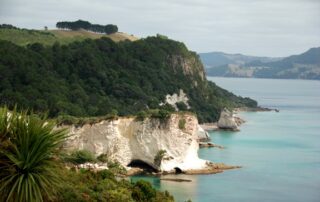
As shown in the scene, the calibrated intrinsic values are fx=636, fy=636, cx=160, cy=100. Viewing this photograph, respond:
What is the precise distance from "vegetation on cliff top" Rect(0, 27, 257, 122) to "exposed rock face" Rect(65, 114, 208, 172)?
12.0 meters

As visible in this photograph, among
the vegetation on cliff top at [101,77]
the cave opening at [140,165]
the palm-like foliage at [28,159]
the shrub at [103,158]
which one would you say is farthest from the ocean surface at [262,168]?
the palm-like foliage at [28,159]

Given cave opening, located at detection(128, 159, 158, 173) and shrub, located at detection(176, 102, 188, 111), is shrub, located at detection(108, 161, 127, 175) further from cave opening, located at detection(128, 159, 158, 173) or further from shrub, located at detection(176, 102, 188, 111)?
shrub, located at detection(176, 102, 188, 111)

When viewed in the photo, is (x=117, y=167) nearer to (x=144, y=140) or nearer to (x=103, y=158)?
(x=103, y=158)

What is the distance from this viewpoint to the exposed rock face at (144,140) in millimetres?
46844

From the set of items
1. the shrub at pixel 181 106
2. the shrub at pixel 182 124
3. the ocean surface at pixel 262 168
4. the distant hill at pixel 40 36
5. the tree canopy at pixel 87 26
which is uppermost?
the tree canopy at pixel 87 26

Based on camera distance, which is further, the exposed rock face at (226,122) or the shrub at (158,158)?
the exposed rock face at (226,122)

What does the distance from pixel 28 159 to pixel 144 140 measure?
1422 inches

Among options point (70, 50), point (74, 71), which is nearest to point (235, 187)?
point (74, 71)

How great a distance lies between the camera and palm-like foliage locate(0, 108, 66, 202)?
12758mm

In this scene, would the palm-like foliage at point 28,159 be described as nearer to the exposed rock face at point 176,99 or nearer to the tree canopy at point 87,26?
the exposed rock face at point 176,99

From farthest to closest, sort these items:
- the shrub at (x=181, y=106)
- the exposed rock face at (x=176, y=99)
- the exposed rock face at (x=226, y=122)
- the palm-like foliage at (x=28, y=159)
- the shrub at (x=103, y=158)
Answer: the exposed rock face at (x=226, y=122)
the shrub at (x=181, y=106)
the exposed rock face at (x=176, y=99)
the shrub at (x=103, y=158)
the palm-like foliage at (x=28, y=159)

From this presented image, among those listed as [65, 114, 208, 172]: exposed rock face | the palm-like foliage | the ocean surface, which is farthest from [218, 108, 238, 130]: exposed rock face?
the palm-like foliage

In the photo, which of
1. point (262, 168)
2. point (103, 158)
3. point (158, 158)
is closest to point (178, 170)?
point (158, 158)

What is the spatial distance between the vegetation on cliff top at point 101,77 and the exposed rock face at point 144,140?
1204cm
